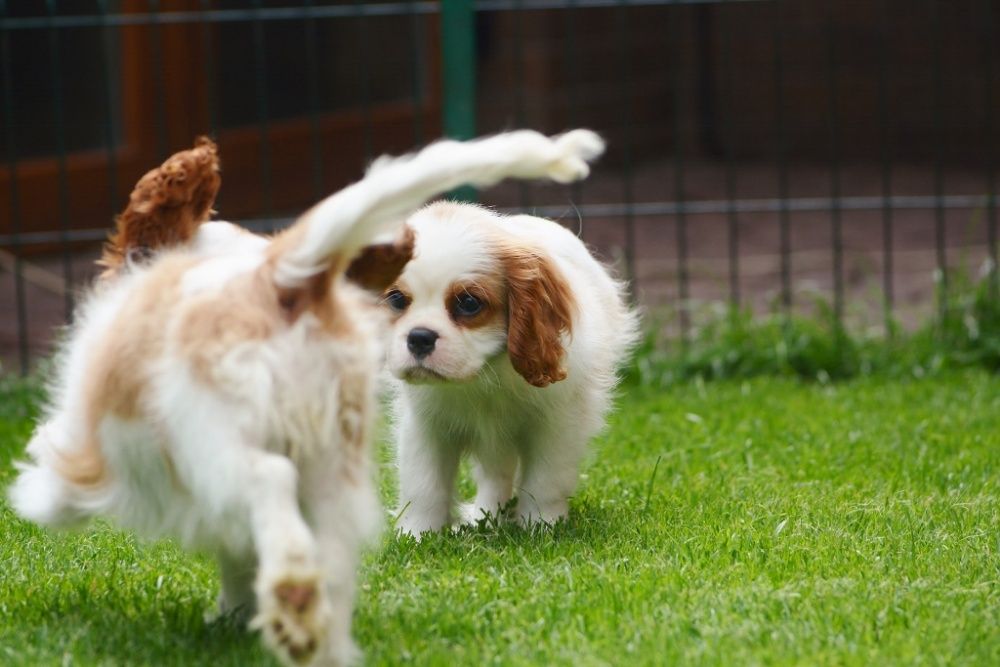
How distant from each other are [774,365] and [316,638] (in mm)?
4375

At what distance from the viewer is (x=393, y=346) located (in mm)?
3938

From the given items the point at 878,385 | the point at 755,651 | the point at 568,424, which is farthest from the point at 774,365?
the point at 755,651

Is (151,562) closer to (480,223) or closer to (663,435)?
(480,223)

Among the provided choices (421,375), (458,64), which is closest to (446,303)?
(421,375)

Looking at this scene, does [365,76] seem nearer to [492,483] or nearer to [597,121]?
[492,483]

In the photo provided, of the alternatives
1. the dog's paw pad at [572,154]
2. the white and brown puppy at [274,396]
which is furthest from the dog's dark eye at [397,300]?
the dog's paw pad at [572,154]

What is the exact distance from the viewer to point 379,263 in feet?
10.5

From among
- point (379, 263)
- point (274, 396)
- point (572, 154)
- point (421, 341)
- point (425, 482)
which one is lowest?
point (425, 482)

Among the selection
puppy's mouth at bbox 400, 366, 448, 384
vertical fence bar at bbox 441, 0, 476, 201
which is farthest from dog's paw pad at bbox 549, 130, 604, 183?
vertical fence bar at bbox 441, 0, 476, 201

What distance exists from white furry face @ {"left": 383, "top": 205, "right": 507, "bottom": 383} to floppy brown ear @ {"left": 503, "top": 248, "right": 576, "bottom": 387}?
1.8 inches

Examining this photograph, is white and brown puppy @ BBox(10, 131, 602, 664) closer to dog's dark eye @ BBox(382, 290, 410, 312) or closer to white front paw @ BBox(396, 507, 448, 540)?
dog's dark eye @ BBox(382, 290, 410, 312)

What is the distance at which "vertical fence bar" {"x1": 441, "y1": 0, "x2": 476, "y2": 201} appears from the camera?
6.58 meters

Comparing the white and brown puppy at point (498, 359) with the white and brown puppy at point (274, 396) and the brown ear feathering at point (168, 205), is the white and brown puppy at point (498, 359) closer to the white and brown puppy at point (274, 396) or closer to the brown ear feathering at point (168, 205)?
the brown ear feathering at point (168, 205)

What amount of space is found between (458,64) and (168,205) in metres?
3.42
